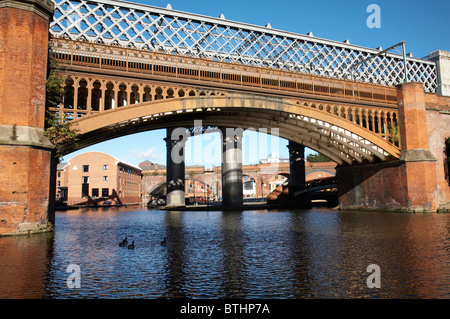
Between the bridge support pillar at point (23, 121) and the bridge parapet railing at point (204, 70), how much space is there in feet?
10.1

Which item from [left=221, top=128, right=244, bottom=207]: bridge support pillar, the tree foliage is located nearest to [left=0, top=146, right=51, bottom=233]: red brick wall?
the tree foliage

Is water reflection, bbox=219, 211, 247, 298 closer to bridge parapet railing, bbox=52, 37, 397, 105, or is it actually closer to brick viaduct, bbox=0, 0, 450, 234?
brick viaduct, bbox=0, 0, 450, 234

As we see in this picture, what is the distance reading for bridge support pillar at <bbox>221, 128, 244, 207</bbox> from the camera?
4178cm

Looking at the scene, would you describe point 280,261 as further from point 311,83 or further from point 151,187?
point 151,187

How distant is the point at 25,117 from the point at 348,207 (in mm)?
32524

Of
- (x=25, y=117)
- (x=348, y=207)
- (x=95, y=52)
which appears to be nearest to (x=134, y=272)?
(x=25, y=117)

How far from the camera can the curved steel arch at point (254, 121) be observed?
22016 millimetres

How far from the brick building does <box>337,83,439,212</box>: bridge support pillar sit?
164 ft

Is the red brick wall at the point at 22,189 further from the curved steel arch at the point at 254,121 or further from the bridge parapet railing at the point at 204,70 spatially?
the bridge parapet railing at the point at 204,70

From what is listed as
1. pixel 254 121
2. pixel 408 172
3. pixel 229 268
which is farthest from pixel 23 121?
pixel 408 172

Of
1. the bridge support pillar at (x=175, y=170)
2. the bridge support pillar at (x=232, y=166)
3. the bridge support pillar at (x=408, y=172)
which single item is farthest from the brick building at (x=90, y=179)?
the bridge support pillar at (x=408, y=172)

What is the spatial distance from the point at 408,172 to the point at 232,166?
18.5m

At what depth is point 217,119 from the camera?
32844mm

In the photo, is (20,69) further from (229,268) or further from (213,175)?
(213,175)
